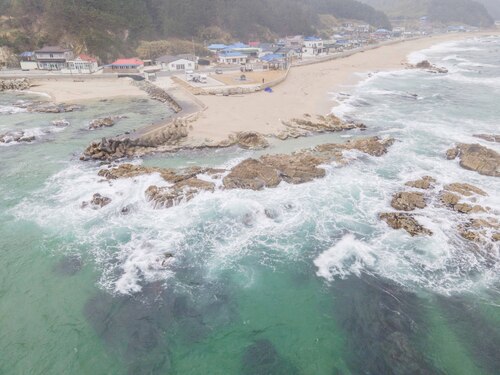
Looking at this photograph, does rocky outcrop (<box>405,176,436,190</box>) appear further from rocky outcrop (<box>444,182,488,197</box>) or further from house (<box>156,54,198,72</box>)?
house (<box>156,54,198,72</box>)

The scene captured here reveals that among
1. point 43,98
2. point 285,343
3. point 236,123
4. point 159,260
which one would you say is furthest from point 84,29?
point 285,343

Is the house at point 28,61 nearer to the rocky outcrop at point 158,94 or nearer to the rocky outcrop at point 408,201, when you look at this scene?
the rocky outcrop at point 158,94

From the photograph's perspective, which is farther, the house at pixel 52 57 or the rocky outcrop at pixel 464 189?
A: the house at pixel 52 57

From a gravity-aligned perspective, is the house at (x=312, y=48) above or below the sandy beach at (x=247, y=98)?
above

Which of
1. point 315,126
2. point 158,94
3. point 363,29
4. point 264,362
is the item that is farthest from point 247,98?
point 363,29

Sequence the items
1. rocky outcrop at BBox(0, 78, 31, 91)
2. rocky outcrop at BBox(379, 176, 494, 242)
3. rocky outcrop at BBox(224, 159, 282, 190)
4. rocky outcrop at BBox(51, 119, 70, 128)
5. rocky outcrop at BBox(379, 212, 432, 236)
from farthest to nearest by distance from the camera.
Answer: rocky outcrop at BBox(0, 78, 31, 91) → rocky outcrop at BBox(51, 119, 70, 128) → rocky outcrop at BBox(224, 159, 282, 190) → rocky outcrop at BBox(379, 212, 432, 236) → rocky outcrop at BBox(379, 176, 494, 242)

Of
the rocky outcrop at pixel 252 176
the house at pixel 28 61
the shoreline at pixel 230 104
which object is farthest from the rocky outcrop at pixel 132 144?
the house at pixel 28 61

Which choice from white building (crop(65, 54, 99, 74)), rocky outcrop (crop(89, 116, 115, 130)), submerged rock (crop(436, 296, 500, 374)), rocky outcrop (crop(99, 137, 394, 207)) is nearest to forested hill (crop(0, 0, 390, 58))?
white building (crop(65, 54, 99, 74))
